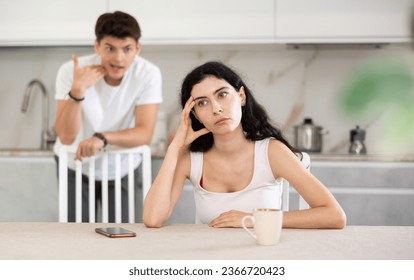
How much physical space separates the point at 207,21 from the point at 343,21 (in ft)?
2.23

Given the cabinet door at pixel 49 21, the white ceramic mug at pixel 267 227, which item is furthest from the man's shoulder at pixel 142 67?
the white ceramic mug at pixel 267 227

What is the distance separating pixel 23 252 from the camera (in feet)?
3.77

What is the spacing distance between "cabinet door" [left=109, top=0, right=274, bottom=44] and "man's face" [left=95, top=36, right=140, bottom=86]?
28.8 inches

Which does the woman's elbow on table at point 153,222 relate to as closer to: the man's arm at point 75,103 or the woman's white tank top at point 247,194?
the woman's white tank top at point 247,194

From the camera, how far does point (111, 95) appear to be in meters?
2.54

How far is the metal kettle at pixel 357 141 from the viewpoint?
3245 mm

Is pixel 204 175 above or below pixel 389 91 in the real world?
below

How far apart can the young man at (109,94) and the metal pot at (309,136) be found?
3.23ft

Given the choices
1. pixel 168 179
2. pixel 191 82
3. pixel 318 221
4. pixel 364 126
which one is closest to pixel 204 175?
pixel 168 179

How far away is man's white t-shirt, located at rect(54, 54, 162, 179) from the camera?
2506mm

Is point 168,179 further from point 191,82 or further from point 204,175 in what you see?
point 191,82

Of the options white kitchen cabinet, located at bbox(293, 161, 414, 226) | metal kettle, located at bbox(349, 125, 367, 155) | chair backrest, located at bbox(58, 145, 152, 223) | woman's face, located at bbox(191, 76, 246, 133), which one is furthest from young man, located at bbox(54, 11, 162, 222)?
metal kettle, located at bbox(349, 125, 367, 155)

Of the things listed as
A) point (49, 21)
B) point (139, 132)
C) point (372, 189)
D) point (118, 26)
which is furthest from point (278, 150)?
point (49, 21)

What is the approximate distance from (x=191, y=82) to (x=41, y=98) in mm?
1977
